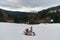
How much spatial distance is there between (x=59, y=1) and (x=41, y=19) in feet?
1.89

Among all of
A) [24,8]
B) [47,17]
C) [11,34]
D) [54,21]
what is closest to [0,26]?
[11,34]

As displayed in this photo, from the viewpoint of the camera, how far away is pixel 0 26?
214cm

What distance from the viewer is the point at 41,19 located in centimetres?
210

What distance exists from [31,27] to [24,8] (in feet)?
1.57

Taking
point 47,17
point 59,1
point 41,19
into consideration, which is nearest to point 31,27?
point 41,19

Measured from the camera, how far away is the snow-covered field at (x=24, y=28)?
2.07 m

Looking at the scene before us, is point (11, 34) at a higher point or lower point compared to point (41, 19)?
lower

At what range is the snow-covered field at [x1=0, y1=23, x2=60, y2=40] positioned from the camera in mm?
2074

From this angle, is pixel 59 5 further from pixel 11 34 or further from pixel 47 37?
pixel 11 34

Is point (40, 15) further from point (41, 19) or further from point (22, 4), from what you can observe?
point (22, 4)

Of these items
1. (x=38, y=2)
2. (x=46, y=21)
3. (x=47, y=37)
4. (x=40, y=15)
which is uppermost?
(x=38, y=2)

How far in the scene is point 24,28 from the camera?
6.91 feet

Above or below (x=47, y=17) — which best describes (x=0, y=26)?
below

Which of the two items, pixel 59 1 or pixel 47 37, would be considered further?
pixel 47 37
